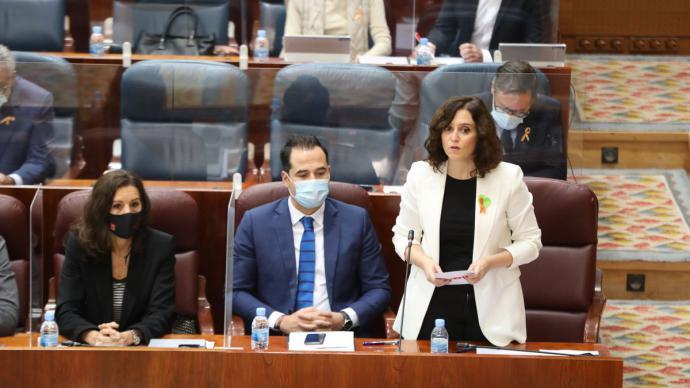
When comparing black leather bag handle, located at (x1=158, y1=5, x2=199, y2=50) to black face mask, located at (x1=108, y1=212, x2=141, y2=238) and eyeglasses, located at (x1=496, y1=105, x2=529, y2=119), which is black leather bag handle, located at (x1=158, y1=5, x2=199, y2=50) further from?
black face mask, located at (x1=108, y1=212, x2=141, y2=238)

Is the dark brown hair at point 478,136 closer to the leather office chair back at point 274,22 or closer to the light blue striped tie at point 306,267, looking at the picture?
the light blue striped tie at point 306,267

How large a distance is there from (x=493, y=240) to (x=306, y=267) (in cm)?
49

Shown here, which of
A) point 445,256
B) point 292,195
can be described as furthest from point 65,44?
point 445,256

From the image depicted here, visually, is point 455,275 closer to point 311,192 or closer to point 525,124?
point 311,192

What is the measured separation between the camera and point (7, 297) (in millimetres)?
2752

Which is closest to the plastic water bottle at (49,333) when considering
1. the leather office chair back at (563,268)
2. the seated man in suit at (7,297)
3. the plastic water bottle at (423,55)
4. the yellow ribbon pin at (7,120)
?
the seated man in suit at (7,297)

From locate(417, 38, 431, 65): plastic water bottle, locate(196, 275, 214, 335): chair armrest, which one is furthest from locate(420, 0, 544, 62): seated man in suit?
locate(196, 275, 214, 335): chair armrest

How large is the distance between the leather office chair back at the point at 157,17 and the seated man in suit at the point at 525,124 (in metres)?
1.66

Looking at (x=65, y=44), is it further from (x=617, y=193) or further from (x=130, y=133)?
(x=617, y=193)

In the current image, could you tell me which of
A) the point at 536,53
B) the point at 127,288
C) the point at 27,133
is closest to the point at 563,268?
the point at 127,288

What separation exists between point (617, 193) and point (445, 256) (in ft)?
5.91

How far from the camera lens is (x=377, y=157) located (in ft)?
11.0

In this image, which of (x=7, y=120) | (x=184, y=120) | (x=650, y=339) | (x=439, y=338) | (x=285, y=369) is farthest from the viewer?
(x=650, y=339)

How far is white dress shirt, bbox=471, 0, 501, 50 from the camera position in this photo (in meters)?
4.50
